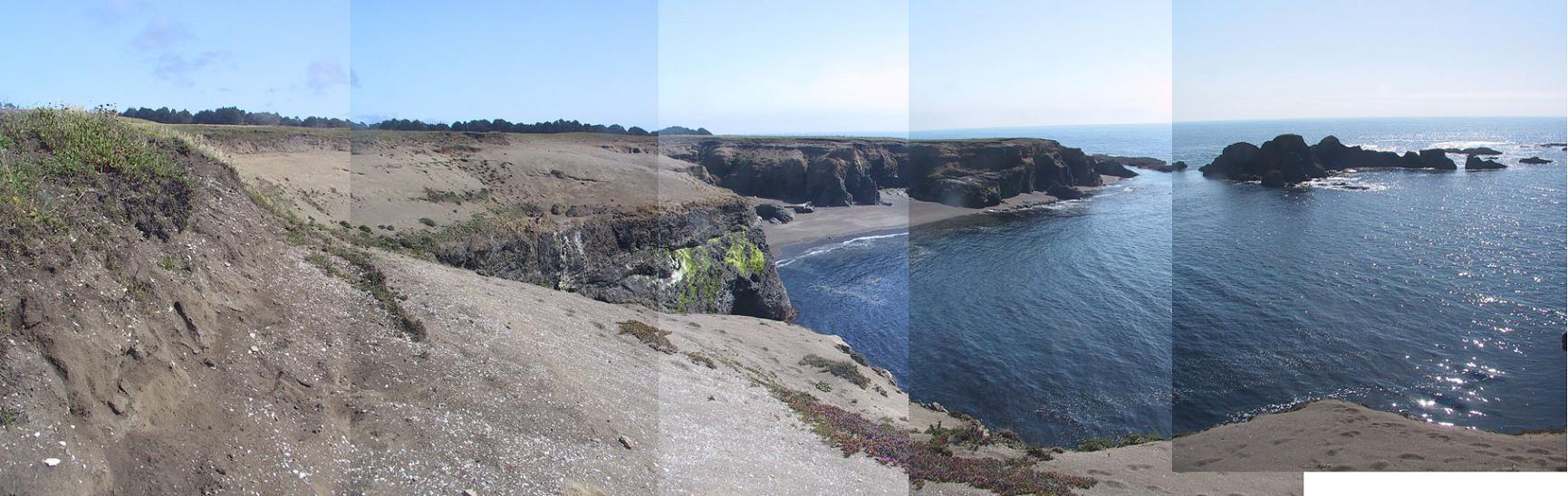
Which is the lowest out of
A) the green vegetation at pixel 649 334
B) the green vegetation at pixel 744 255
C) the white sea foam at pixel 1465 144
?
the green vegetation at pixel 649 334

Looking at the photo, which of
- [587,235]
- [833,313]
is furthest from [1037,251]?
[587,235]

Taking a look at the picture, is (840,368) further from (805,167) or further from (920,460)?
(805,167)

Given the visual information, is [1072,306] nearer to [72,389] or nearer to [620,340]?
[620,340]

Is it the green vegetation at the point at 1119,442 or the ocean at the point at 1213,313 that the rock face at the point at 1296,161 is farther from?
the green vegetation at the point at 1119,442

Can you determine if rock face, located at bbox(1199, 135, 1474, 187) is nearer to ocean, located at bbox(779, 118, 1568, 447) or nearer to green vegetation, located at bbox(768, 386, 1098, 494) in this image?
ocean, located at bbox(779, 118, 1568, 447)

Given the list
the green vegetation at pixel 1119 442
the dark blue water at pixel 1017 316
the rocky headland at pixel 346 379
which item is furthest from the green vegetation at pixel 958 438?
the dark blue water at pixel 1017 316

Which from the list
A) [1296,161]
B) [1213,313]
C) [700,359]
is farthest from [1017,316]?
[1296,161]

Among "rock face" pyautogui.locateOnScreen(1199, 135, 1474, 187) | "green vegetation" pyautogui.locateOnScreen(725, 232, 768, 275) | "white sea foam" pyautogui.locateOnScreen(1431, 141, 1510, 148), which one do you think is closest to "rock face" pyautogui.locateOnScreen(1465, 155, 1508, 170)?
"rock face" pyautogui.locateOnScreen(1199, 135, 1474, 187)
